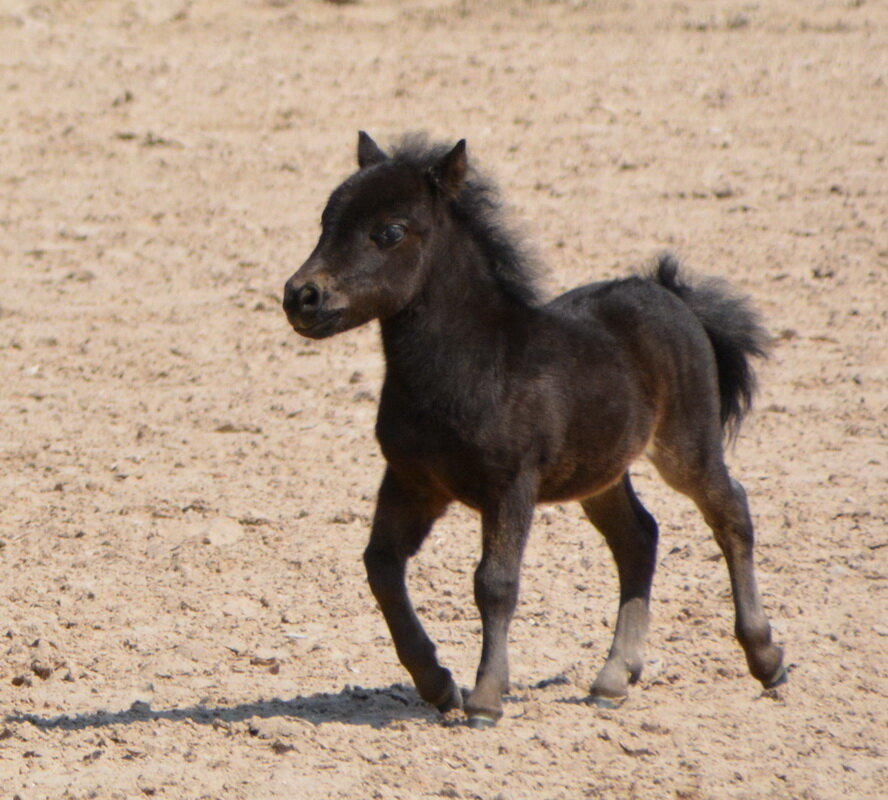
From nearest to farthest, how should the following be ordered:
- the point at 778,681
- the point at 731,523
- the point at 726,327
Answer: the point at 778,681 < the point at 731,523 < the point at 726,327

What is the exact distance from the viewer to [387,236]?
5.23 m

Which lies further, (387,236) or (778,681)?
(778,681)

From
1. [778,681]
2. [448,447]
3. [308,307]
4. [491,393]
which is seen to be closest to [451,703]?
[448,447]

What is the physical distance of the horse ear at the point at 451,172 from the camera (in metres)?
5.32

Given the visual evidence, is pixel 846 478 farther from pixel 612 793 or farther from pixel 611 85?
pixel 611 85

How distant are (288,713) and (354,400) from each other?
353 cm

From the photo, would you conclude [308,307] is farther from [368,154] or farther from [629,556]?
[629,556]

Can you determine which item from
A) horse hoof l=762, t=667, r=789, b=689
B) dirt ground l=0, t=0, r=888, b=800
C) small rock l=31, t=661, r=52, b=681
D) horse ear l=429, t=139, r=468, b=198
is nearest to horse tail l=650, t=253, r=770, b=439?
dirt ground l=0, t=0, r=888, b=800

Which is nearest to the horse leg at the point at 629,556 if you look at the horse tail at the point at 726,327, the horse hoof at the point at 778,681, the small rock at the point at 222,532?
the horse hoof at the point at 778,681

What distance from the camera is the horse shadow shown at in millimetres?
5496

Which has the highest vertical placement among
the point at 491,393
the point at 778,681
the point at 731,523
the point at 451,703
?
the point at 491,393

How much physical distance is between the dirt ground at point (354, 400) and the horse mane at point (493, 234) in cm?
15

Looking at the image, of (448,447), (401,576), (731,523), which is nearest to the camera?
(448,447)

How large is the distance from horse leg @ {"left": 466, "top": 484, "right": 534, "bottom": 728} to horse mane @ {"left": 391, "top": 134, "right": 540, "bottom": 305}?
0.71 meters
